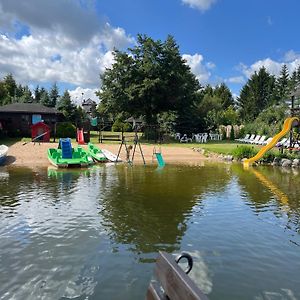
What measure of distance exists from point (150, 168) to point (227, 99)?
6319 cm

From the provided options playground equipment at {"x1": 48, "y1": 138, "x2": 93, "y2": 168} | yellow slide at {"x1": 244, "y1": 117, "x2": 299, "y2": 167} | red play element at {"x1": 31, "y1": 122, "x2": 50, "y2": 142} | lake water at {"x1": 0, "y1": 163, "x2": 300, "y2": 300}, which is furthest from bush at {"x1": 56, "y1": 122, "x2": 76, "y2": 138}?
lake water at {"x1": 0, "y1": 163, "x2": 300, "y2": 300}

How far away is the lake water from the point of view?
18.9ft

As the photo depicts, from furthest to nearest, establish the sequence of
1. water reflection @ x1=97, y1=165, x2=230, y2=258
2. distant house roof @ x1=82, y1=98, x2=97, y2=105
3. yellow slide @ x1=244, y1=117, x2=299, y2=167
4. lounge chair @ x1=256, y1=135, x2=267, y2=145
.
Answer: distant house roof @ x1=82, y1=98, x2=97, y2=105
lounge chair @ x1=256, y1=135, x2=267, y2=145
yellow slide @ x1=244, y1=117, x2=299, y2=167
water reflection @ x1=97, y1=165, x2=230, y2=258

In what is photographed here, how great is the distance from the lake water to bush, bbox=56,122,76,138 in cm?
2437

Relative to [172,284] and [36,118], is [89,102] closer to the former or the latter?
[36,118]

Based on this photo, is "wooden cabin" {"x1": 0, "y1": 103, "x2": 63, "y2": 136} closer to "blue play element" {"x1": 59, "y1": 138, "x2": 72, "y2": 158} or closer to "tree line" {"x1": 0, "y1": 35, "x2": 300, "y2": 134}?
"tree line" {"x1": 0, "y1": 35, "x2": 300, "y2": 134}

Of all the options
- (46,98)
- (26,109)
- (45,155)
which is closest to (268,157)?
(45,155)

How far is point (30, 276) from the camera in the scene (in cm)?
594

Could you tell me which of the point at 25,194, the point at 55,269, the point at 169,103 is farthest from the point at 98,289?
the point at 169,103

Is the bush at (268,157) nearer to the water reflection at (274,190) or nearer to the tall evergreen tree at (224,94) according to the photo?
the water reflection at (274,190)

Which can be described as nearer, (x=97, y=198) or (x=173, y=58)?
(x=97, y=198)

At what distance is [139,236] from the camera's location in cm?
805

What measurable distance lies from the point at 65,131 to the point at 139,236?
3317 centimetres

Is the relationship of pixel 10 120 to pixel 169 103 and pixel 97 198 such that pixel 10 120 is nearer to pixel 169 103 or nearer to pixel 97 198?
pixel 169 103
